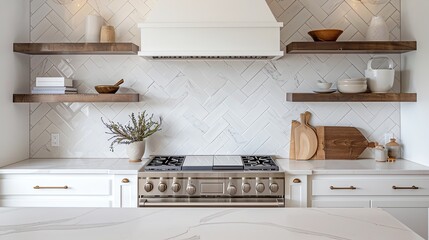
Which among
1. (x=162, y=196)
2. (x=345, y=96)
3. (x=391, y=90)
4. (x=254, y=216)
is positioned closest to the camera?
(x=254, y=216)

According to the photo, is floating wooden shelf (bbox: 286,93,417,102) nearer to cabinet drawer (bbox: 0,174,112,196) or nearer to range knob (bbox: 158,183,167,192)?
range knob (bbox: 158,183,167,192)

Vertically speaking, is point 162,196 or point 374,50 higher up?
point 374,50

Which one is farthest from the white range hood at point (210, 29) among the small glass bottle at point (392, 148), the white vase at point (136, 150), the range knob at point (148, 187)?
the small glass bottle at point (392, 148)

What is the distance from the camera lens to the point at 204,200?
2.99m

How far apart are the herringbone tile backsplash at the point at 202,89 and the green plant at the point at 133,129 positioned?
0.07m

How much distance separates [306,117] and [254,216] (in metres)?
2.09

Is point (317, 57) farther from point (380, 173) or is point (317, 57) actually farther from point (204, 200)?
point (204, 200)

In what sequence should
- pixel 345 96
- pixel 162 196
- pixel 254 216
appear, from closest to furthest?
pixel 254 216, pixel 162 196, pixel 345 96

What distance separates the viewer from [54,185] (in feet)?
9.98

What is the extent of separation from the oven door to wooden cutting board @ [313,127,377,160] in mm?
781

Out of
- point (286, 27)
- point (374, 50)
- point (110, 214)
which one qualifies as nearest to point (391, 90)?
point (374, 50)

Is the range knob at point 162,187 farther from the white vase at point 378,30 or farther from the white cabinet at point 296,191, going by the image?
the white vase at point 378,30

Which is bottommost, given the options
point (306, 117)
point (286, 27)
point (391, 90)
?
point (306, 117)

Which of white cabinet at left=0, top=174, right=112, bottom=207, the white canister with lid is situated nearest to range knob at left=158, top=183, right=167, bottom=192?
white cabinet at left=0, top=174, right=112, bottom=207
